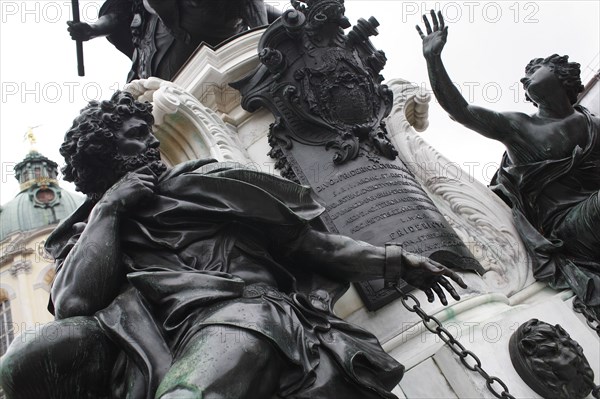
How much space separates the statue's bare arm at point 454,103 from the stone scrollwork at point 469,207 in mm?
398

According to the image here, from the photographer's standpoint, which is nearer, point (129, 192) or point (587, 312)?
point (129, 192)

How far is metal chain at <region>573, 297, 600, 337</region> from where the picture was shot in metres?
4.46

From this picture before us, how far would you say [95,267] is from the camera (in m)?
3.36

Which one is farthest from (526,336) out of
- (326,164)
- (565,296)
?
(326,164)

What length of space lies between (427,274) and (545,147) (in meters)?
2.15

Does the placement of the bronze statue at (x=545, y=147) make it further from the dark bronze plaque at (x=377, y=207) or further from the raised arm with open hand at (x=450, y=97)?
the dark bronze plaque at (x=377, y=207)

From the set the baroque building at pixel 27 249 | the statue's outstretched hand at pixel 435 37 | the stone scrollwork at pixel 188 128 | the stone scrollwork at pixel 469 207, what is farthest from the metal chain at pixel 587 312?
the baroque building at pixel 27 249

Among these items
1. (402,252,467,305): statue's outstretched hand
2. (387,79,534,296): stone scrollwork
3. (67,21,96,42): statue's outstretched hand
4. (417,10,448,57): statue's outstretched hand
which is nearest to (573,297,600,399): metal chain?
(387,79,534,296): stone scrollwork

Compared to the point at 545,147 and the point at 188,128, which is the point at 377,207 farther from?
the point at 188,128

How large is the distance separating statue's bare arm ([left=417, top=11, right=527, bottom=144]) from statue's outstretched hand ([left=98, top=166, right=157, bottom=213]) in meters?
2.37

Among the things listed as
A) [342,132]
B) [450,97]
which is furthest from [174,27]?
[450,97]

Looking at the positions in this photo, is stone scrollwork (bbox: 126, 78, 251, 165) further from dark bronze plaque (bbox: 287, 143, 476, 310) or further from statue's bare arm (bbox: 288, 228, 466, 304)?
statue's bare arm (bbox: 288, 228, 466, 304)

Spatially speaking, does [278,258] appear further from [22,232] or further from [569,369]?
[22,232]

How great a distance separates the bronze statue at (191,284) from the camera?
3004mm
